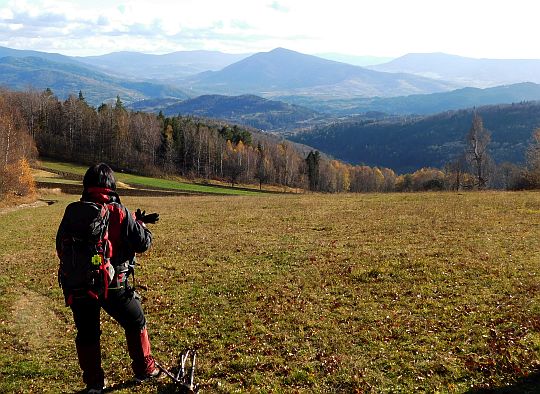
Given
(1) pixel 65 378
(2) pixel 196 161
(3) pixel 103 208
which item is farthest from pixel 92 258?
(2) pixel 196 161

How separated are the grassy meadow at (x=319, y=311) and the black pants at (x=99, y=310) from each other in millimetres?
1249

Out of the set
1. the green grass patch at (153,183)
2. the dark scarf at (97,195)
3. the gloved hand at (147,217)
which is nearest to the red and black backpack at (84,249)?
the dark scarf at (97,195)

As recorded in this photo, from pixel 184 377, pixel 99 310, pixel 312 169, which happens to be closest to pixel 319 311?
pixel 184 377

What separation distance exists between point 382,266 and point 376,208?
685 inches

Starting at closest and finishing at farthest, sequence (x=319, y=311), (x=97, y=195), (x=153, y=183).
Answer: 1. (x=97, y=195)
2. (x=319, y=311)
3. (x=153, y=183)

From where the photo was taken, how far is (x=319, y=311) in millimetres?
13031

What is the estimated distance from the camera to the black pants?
24.3 ft

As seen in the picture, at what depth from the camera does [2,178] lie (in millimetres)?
51406

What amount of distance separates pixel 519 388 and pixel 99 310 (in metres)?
7.91

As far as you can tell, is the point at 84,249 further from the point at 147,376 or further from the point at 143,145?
the point at 143,145

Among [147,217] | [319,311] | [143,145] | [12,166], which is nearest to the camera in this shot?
[147,217]

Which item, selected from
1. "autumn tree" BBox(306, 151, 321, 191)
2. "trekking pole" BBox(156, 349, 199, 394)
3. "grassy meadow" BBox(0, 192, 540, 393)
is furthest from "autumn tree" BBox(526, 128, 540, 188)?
"autumn tree" BBox(306, 151, 321, 191)

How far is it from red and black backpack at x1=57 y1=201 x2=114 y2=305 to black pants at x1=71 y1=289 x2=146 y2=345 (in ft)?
0.81

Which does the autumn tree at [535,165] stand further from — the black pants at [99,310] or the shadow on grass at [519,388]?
the black pants at [99,310]
